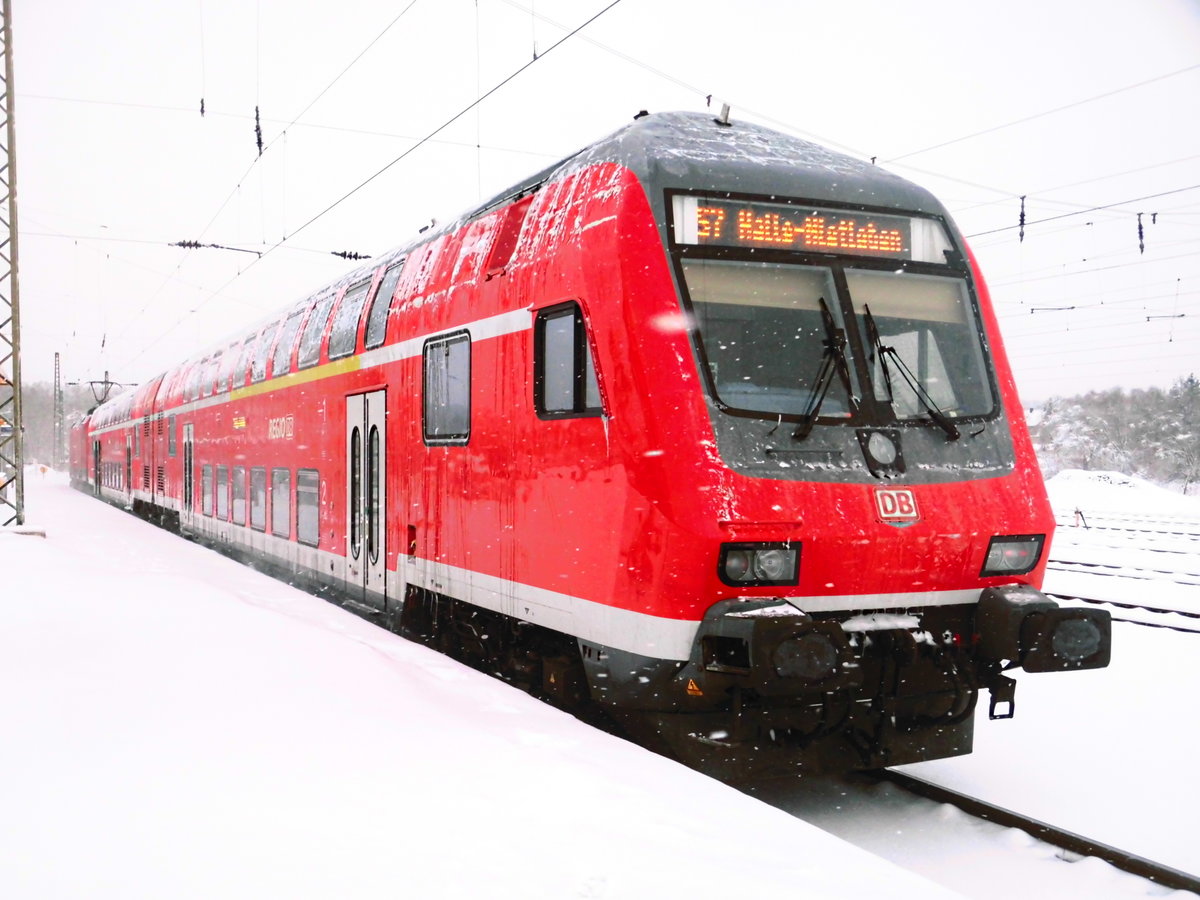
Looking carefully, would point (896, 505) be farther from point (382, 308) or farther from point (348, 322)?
point (348, 322)

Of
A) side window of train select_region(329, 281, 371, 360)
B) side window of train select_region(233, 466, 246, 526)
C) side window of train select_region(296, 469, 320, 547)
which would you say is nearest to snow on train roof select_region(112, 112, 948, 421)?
side window of train select_region(329, 281, 371, 360)

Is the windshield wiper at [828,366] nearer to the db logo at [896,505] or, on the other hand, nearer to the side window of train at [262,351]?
the db logo at [896,505]

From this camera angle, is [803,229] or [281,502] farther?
[281,502]

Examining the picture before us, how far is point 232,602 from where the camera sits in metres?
7.48

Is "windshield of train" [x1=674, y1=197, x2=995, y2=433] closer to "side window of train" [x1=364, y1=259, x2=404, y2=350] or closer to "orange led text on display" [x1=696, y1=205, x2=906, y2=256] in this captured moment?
"orange led text on display" [x1=696, y1=205, x2=906, y2=256]

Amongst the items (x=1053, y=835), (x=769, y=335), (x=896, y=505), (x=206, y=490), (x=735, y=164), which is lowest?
(x=1053, y=835)

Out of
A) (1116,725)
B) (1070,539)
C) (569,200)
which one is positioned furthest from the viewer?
(1070,539)

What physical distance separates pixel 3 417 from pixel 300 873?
16.0 m

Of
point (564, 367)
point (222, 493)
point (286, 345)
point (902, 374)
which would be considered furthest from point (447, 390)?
point (222, 493)

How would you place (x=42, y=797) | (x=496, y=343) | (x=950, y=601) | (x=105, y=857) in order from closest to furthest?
(x=105, y=857) < (x=42, y=797) < (x=950, y=601) < (x=496, y=343)

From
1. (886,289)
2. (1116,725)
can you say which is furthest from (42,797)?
(1116,725)

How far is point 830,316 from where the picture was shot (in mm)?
5383

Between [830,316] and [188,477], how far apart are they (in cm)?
1556

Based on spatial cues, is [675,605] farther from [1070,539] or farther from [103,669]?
[1070,539]
